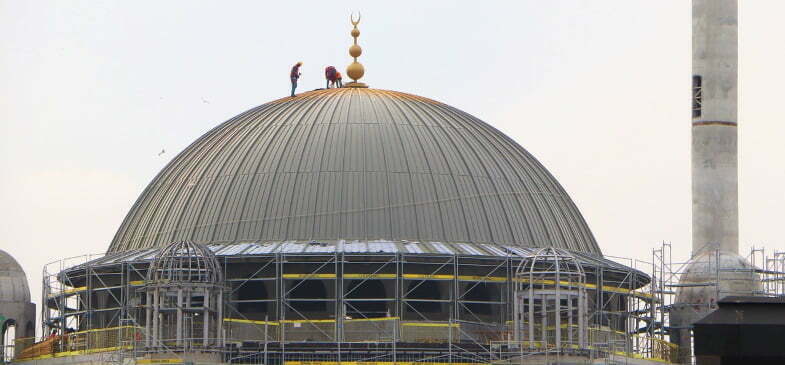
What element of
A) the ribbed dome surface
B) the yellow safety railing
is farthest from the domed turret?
the ribbed dome surface

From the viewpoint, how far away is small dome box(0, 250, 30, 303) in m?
125

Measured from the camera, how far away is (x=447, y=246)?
118312 mm

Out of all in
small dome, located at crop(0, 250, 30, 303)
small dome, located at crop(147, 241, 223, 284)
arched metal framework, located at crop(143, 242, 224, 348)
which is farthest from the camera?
small dome, located at crop(0, 250, 30, 303)

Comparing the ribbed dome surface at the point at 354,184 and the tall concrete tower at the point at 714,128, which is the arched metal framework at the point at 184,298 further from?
the tall concrete tower at the point at 714,128

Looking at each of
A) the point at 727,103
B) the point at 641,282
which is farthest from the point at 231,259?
the point at 727,103

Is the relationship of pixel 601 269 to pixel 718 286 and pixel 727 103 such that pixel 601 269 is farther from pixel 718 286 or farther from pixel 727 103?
pixel 727 103

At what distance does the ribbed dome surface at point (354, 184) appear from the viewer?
12044cm

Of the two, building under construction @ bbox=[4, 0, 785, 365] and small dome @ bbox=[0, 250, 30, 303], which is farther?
small dome @ bbox=[0, 250, 30, 303]

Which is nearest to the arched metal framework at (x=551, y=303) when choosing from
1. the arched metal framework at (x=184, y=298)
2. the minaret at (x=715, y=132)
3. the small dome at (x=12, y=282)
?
the arched metal framework at (x=184, y=298)

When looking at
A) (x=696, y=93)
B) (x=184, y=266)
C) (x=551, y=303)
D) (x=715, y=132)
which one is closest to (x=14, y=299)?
(x=184, y=266)

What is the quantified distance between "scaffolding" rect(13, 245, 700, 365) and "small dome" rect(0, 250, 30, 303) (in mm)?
5190

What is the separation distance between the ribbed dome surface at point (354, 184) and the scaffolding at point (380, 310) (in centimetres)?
371

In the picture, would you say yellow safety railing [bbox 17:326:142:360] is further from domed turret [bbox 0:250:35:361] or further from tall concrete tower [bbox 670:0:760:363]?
tall concrete tower [bbox 670:0:760:363]

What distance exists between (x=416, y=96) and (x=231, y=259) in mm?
17930
